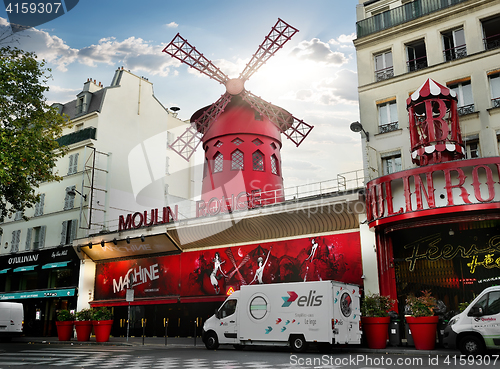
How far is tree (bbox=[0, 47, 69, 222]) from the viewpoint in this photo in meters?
16.4

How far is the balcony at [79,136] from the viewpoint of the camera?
2472cm

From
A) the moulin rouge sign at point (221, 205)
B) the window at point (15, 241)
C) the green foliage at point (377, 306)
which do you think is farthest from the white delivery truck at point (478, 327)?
the window at point (15, 241)

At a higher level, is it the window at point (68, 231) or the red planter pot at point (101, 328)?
the window at point (68, 231)

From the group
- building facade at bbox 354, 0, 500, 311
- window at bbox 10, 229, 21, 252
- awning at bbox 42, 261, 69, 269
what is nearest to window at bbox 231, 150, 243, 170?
building facade at bbox 354, 0, 500, 311

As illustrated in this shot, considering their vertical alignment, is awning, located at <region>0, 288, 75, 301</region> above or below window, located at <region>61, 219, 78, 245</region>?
below

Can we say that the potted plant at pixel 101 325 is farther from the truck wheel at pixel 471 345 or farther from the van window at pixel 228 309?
the truck wheel at pixel 471 345

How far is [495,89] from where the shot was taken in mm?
14102

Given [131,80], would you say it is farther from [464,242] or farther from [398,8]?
[464,242]

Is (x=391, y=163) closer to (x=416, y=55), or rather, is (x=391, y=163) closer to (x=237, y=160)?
(x=416, y=55)

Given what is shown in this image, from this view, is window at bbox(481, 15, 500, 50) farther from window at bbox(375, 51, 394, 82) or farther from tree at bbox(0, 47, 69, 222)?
tree at bbox(0, 47, 69, 222)

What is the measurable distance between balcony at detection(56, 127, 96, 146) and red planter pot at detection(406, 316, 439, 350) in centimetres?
1871

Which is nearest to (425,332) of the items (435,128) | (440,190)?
(440,190)

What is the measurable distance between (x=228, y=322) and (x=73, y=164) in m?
15.6

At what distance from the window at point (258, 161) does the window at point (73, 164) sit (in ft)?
32.8
